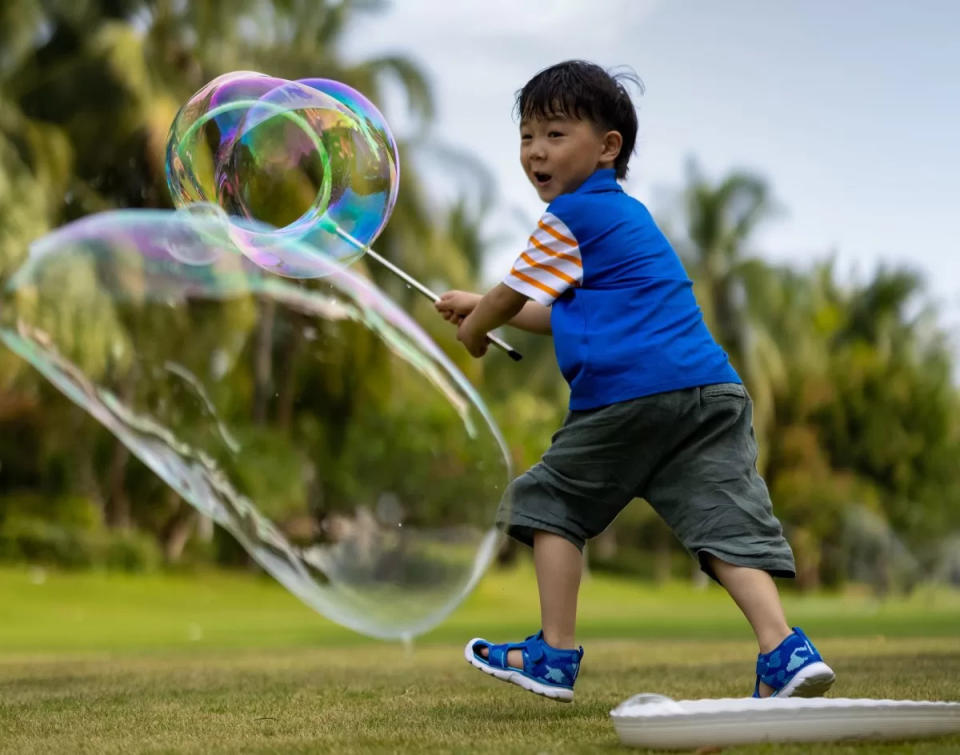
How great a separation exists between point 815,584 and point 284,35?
2133 cm

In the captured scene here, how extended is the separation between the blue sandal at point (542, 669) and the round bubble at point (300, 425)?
178cm

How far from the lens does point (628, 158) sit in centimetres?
356

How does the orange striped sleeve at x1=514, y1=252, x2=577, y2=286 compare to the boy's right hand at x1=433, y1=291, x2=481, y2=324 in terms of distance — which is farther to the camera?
the boy's right hand at x1=433, y1=291, x2=481, y2=324

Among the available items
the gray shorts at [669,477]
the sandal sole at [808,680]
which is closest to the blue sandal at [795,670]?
the sandal sole at [808,680]

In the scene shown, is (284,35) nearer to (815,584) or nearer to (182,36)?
(182,36)

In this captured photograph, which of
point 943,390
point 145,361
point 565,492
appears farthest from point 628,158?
point 943,390

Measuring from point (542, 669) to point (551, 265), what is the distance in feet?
3.14

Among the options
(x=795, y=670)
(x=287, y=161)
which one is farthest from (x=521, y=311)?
(x=287, y=161)

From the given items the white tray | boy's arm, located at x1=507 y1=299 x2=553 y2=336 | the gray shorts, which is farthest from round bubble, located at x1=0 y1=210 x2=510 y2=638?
the white tray

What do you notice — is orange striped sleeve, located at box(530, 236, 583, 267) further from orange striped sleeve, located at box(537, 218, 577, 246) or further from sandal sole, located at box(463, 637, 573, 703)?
sandal sole, located at box(463, 637, 573, 703)

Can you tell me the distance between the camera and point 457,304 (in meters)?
3.61

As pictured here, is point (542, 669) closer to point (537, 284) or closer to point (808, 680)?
point (808, 680)

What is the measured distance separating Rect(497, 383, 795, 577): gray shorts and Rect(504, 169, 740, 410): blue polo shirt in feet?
0.18

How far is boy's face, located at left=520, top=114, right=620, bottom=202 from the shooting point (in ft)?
11.1
